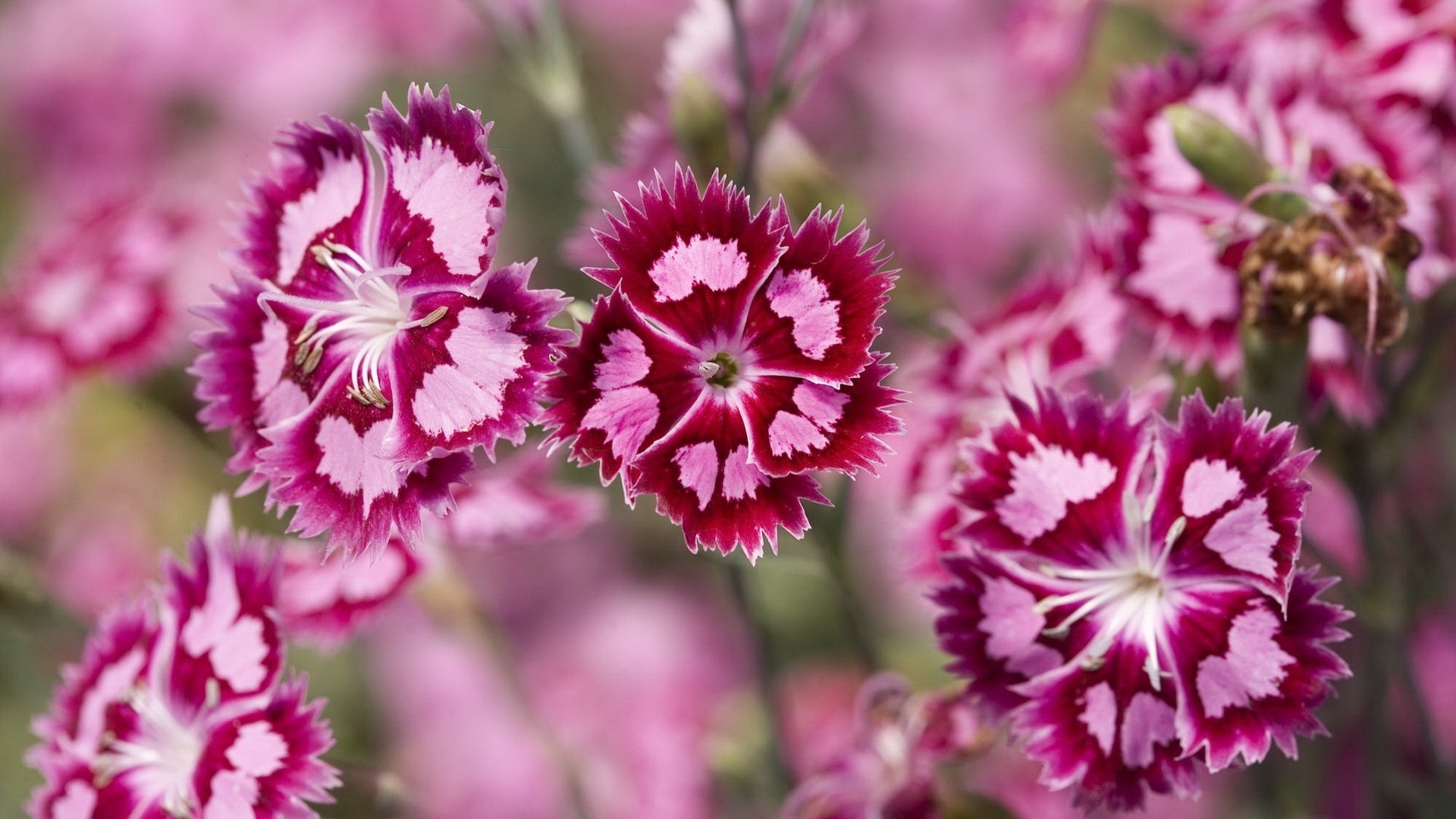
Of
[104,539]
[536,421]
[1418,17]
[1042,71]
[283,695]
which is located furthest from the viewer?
[104,539]


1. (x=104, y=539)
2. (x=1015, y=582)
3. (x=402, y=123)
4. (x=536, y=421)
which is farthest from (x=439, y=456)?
(x=104, y=539)

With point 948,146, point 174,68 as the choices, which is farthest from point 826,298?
point 174,68

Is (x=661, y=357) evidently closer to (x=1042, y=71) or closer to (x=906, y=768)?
(x=906, y=768)

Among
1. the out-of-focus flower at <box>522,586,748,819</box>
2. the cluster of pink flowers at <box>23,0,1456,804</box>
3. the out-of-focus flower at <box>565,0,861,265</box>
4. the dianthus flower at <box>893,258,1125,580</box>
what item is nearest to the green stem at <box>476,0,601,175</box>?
the cluster of pink flowers at <box>23,0,1456,804</box>

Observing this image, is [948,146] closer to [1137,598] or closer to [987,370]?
[987,370]

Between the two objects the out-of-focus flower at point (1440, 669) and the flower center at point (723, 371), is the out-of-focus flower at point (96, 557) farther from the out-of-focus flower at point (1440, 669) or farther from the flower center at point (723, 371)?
the out-of-focus flower at point (1440, 669)

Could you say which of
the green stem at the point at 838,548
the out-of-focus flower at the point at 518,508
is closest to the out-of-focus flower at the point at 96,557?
the out-of-focus flower at the point at 518,508

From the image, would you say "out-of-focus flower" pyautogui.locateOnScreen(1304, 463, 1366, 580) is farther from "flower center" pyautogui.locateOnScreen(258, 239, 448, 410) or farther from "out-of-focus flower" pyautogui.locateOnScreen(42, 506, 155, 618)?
"out-of-focus flower" pyautogui.locateOnScreen(42, 506, 155, 618)
